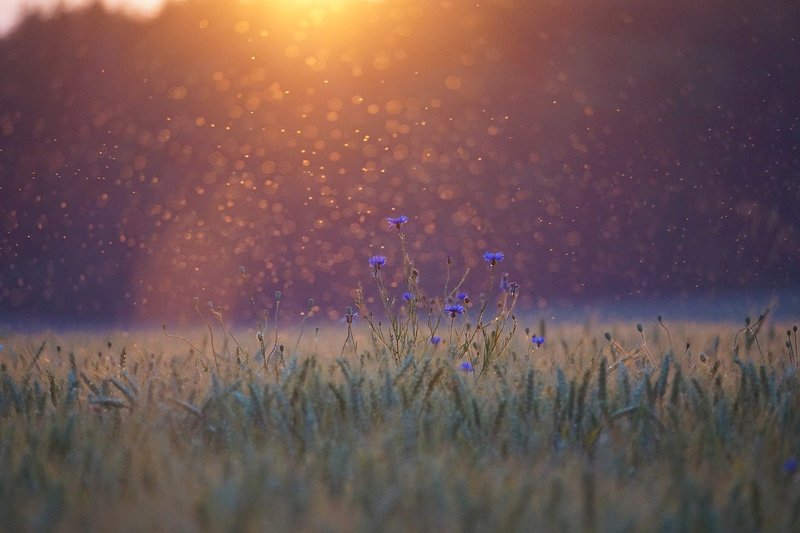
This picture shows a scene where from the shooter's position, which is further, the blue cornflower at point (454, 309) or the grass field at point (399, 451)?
the blue cornflower at point (454, 309)

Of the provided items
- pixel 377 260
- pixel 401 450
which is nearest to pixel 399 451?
pixel 401 450

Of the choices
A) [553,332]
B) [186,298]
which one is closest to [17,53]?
[186,298]

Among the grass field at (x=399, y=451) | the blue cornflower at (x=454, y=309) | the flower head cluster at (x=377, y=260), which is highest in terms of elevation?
the flower head cluster at (x=377, y=260)

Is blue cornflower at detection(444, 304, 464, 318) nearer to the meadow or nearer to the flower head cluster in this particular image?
the meadow

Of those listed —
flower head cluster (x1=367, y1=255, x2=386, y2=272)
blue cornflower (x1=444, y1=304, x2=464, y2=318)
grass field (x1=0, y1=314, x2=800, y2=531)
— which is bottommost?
grass field (x1=0, y1=314, x2=800, y2=531)

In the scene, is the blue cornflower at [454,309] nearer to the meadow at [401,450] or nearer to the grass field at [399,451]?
the meadow at [401,450]

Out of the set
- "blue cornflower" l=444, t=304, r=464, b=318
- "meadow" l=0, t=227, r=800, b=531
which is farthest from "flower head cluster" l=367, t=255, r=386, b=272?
"blue cornflower" l=444, t=304, r=464, b=318

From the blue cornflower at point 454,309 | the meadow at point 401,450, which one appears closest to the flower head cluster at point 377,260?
the meadow at point 401,450

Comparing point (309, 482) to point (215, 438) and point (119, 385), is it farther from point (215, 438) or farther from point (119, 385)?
point (119, 385)

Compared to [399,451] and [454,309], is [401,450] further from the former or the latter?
[454,309]
